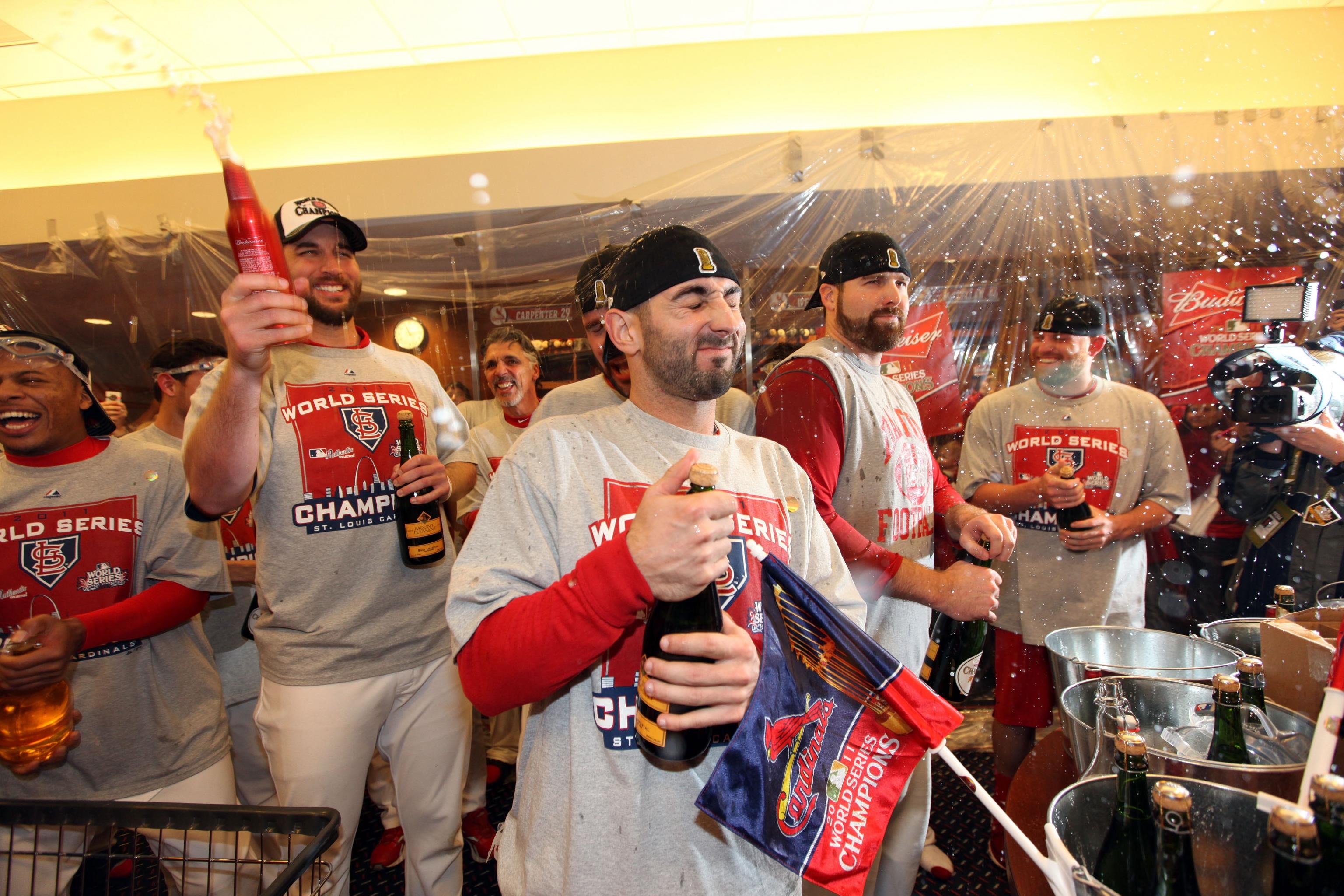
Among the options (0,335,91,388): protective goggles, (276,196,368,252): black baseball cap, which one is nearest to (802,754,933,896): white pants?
(276,196,368,252): black baseball cap

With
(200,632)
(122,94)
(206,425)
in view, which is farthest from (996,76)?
(122,94)

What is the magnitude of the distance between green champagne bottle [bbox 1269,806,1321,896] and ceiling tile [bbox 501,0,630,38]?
346cm

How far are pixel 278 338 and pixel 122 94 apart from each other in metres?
3.16

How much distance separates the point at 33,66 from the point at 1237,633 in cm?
427

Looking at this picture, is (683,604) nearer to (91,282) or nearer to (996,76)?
(996,76)

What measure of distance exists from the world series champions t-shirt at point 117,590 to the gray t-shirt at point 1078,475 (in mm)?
2465

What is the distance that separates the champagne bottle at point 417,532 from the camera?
1649mm

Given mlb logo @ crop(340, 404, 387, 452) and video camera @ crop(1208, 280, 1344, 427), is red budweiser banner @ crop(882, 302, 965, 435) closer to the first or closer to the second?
video camera @ crop(1208, 280, 1344, 427)

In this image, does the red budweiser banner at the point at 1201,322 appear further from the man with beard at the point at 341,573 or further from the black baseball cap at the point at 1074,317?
Answer: the man with beard at the point at 341,573

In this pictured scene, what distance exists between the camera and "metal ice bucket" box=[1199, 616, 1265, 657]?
3.49 feet

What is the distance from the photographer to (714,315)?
3.56 feet

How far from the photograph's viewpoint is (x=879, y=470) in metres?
1.74

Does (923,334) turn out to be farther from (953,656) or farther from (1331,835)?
(1331,835)

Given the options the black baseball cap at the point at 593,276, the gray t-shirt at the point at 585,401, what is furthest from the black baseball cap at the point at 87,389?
the black baseball cap at the point at 593,276
